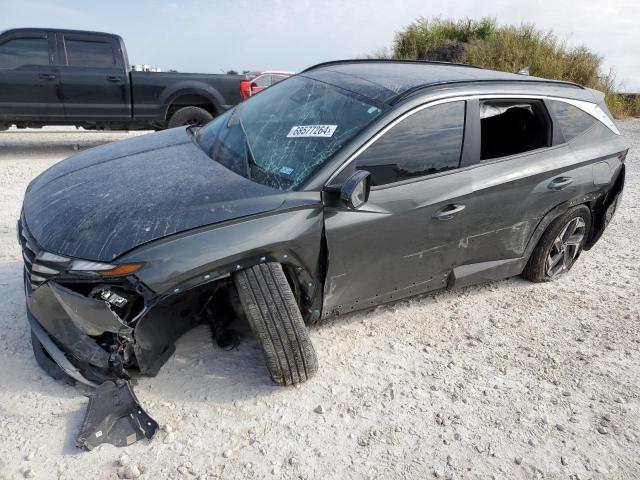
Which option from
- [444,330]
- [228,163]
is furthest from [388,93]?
[444,330]

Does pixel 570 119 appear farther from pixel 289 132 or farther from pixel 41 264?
pixel 41 264

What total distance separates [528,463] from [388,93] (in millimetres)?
2129

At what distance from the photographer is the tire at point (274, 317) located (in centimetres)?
247

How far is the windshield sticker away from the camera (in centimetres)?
289

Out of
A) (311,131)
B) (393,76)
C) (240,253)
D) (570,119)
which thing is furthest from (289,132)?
(570,119)

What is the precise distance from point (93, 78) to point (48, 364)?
6.40 meters

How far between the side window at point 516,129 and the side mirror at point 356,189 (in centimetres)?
122

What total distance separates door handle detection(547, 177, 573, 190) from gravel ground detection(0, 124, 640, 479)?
895mm

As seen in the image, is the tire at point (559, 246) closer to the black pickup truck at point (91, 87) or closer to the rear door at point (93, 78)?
the black pickup truck at point (91, 87)

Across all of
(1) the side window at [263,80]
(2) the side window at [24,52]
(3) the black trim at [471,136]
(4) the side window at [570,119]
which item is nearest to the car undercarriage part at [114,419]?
(3) the black trim at [471,136]

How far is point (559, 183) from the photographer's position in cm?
357

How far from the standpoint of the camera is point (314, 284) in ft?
8.94

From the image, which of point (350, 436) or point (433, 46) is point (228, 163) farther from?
point (433, 46)

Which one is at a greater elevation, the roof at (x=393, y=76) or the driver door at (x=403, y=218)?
the roof at (x=393, y=76)
